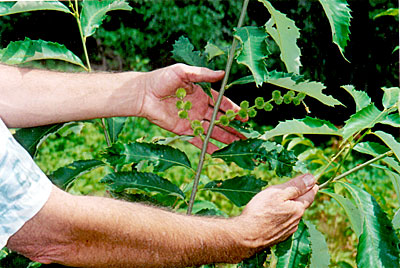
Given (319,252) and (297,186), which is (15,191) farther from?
(319,252)

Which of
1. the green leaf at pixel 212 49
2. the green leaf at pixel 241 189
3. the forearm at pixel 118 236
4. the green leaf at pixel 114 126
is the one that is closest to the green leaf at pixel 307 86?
the green leaf at pixel 212 49

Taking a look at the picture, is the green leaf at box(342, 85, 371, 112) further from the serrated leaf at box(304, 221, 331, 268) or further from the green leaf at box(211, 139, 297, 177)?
the serrated leaf at box(304, 221, 331, 268)

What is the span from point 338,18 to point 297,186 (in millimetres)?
464

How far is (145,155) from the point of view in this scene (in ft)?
4.42

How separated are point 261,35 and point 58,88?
679mm

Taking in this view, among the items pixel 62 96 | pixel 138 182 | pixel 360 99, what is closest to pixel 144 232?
pixel 138 182

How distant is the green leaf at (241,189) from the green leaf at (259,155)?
55 mm

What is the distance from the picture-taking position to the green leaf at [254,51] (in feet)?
3.43

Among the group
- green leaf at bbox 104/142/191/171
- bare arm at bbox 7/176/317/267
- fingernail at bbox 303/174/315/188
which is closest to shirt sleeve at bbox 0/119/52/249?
bare arm at bbox 7/176/317/267

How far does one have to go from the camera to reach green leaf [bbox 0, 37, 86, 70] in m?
1.40

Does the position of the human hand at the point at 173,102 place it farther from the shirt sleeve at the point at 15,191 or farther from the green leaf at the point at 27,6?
the shirt sleeve at the point at 15,191

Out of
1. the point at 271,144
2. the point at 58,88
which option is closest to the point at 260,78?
the point at 271,144

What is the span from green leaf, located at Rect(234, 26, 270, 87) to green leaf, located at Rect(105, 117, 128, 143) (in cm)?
62

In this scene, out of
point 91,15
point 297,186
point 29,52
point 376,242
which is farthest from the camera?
point 91,15
